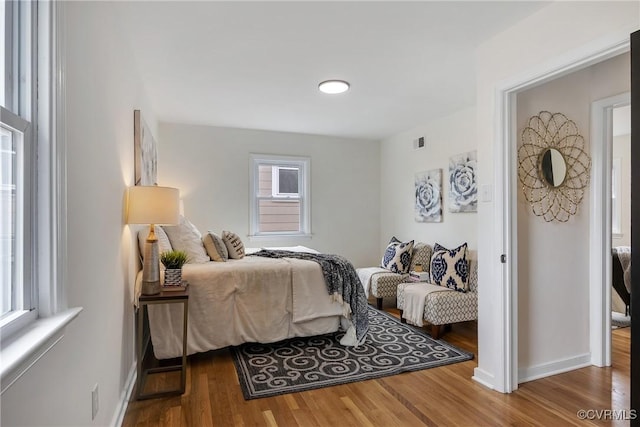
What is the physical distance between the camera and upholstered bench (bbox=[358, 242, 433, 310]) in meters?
4.23

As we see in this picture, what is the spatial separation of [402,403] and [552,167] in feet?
6.45

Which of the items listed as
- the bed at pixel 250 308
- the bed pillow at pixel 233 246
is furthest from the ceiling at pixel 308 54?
the bed at pixel 250 308

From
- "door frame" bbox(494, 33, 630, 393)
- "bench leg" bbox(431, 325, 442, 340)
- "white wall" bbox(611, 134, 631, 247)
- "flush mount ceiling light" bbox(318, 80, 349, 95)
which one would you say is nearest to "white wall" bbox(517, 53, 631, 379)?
"door frame" bbox(494, 33, 630, 393)

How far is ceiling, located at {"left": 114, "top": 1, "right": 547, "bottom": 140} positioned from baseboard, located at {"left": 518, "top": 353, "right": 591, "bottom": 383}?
2.34 metres

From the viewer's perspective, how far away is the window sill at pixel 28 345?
790 millimetres

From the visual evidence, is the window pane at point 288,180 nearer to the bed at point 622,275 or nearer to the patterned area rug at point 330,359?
the patterned area rug at point 330,359

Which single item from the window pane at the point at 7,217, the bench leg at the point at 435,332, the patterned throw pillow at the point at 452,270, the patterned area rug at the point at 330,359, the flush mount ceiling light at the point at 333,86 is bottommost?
the patterned area rug at the point at 330,359

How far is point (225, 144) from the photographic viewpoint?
16.5 feet

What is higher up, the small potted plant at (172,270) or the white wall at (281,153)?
the white wall at (281,153)

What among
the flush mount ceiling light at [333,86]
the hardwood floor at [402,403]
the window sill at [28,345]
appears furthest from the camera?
the flush mount ceiling light at [333,86]

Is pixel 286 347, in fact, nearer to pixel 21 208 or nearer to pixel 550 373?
pixel 550 373

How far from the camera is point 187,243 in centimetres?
319

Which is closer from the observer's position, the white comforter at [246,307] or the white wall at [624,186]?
the white comforter at [246,307]

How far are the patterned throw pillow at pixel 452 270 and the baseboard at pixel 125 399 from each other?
111 inches
